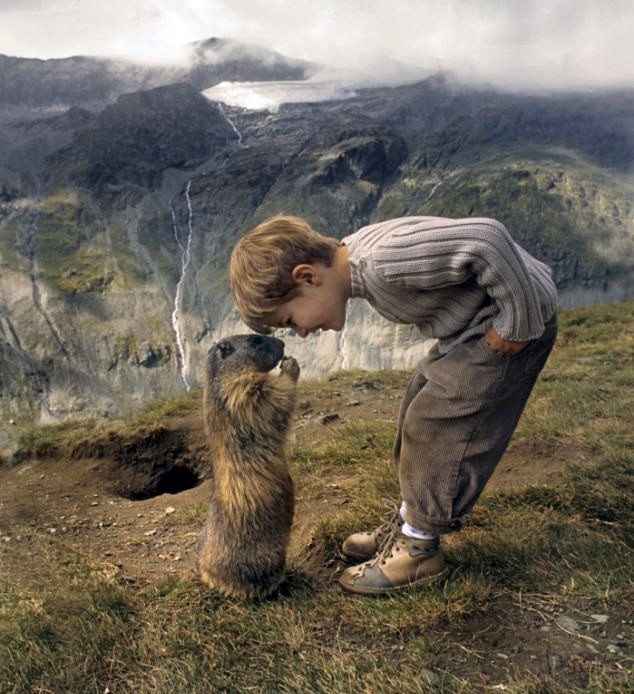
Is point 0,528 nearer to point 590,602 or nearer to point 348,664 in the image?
point 348,664

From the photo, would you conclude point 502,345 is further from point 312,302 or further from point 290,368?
point 290,368

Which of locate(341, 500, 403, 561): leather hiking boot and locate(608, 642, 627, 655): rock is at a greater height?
locate(608, 642, 627, 655): rock

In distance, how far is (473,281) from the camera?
3525 millimetres

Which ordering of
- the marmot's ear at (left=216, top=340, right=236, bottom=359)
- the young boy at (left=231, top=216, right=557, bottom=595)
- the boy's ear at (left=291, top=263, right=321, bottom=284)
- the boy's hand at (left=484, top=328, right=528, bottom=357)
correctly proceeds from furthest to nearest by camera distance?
1. the marmot's ear at (left=216, top=340, right=236, bottom=359)
2. the boy's ear at (left=291, top=263, right=321, bottom=284)
3. the boy's hand at (left=484, top=328, right=528, bottom=357)
4. the young boy at (left=231, top=216, right=557, bottom=595)

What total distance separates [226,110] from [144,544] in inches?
6163

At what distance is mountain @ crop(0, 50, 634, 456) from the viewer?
93.0m

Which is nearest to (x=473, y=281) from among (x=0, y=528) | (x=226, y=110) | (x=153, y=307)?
(x=0, y=528)

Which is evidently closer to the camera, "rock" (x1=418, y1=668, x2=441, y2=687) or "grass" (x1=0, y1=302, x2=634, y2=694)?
"rock" (x1=418, y1=668, x2=441, y2=687)

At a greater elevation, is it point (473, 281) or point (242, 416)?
point (473, 281)

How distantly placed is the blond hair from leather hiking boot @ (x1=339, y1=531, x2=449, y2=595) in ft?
5.28

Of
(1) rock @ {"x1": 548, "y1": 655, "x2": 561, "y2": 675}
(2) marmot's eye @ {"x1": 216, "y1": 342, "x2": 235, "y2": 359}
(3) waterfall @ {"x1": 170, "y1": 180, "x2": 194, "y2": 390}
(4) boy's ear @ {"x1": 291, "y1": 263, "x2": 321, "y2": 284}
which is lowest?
(3) waterfall @ {"x1": 170, "y1": 180, "x2": 194, "y2": 390}

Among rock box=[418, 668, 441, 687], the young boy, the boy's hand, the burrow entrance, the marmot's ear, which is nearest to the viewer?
rock box=[418, 668, 441, 687]

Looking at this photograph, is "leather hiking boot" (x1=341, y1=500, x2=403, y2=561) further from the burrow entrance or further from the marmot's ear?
the burrow entrance

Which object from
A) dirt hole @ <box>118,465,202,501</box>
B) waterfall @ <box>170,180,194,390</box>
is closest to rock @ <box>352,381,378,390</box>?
dirt hole @ <box>118,465,202,501</box>
